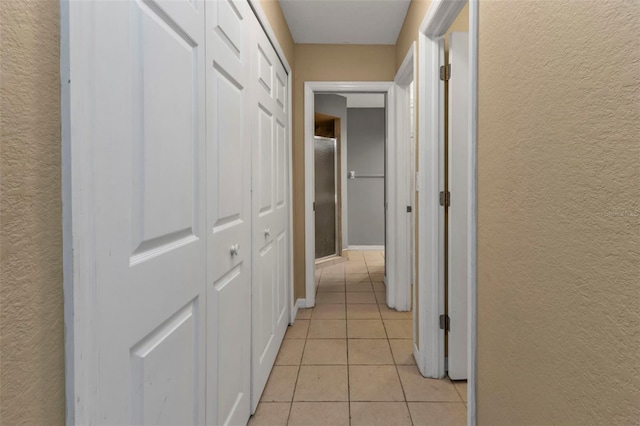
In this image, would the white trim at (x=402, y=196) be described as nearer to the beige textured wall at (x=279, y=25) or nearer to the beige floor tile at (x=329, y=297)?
the beige floor tile at (x=329, y=297)

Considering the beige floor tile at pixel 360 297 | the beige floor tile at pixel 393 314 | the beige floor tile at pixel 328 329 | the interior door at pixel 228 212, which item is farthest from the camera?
the beige floor tile at pixel 360 297

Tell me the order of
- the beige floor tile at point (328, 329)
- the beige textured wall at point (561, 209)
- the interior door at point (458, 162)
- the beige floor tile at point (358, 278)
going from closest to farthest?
the beige textured wall at point (561, 209) → the interior door at point (458, 162) → the beige floor tile at point (328, 329) → the beige floor tile at point (358, 278)

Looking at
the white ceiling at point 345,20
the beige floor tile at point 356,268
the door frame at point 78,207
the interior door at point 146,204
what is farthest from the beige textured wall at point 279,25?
the beige floor tile at point 356,268

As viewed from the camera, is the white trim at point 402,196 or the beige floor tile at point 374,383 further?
the white trim at point 402,196

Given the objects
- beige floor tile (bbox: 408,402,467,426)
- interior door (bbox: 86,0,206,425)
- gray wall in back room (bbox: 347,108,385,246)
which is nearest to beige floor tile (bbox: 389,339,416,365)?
beige floor tile (bbox: 408,402,467,426)

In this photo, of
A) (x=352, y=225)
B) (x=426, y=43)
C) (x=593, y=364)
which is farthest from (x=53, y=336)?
(x=352, y=225)

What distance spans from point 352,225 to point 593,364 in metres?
5.15

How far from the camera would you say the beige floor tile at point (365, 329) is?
8.06 ft

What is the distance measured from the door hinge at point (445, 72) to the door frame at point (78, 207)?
170 cm

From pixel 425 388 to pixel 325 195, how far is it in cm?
333

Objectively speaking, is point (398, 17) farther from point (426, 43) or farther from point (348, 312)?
point (348, 312)

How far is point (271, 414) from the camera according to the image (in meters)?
1.62

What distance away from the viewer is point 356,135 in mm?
5766

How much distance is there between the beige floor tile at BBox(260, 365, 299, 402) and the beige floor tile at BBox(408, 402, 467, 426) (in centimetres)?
63
